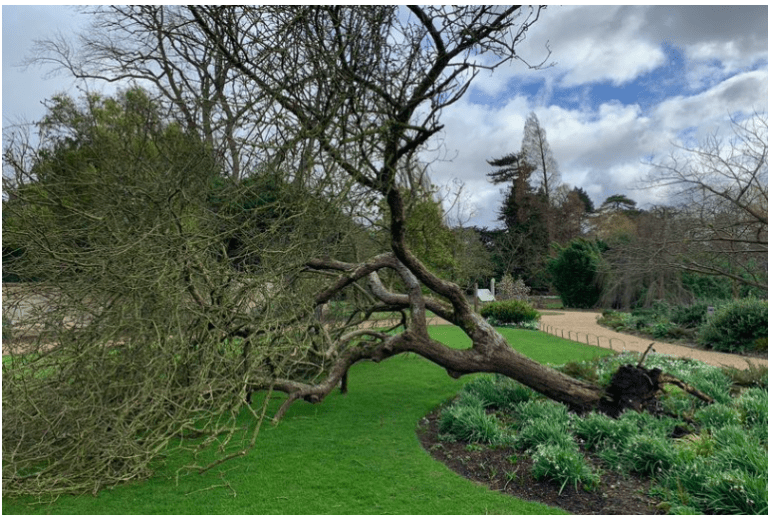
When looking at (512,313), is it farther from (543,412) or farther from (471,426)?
(471,426)

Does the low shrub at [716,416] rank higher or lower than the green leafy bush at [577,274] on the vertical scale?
lower

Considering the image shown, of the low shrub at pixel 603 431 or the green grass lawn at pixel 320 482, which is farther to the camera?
the low shrub at pixel 603 431

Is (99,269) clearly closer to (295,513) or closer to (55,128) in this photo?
(295,513)

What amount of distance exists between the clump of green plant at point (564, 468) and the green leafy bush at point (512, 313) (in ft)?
43.2

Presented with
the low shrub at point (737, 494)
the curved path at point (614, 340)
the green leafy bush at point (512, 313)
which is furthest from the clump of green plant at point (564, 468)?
the green leafy bush at point (512, 313)

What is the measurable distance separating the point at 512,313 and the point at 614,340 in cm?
413

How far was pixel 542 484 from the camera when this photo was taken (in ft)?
14.4

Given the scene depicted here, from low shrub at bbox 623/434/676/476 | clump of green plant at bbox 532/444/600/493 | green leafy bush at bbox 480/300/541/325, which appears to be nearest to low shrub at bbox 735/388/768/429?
low shrub at bbox 623/434/676/476

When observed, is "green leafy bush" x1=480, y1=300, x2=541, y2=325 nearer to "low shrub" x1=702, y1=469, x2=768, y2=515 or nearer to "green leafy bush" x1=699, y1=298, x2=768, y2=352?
"green leafy bush" x1=699, y1=298, x2=768, y2=352

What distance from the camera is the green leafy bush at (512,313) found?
57.1ft

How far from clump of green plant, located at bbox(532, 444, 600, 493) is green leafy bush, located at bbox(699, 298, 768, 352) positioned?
9.84 meters

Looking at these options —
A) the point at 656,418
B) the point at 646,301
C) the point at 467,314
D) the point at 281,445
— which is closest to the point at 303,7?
the point at 467,314

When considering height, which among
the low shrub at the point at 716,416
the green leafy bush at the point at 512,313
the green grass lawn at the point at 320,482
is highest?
the green leafy bush at the point at 512,313

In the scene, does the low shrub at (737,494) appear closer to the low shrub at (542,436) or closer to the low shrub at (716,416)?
the low shrub at (542,436)
